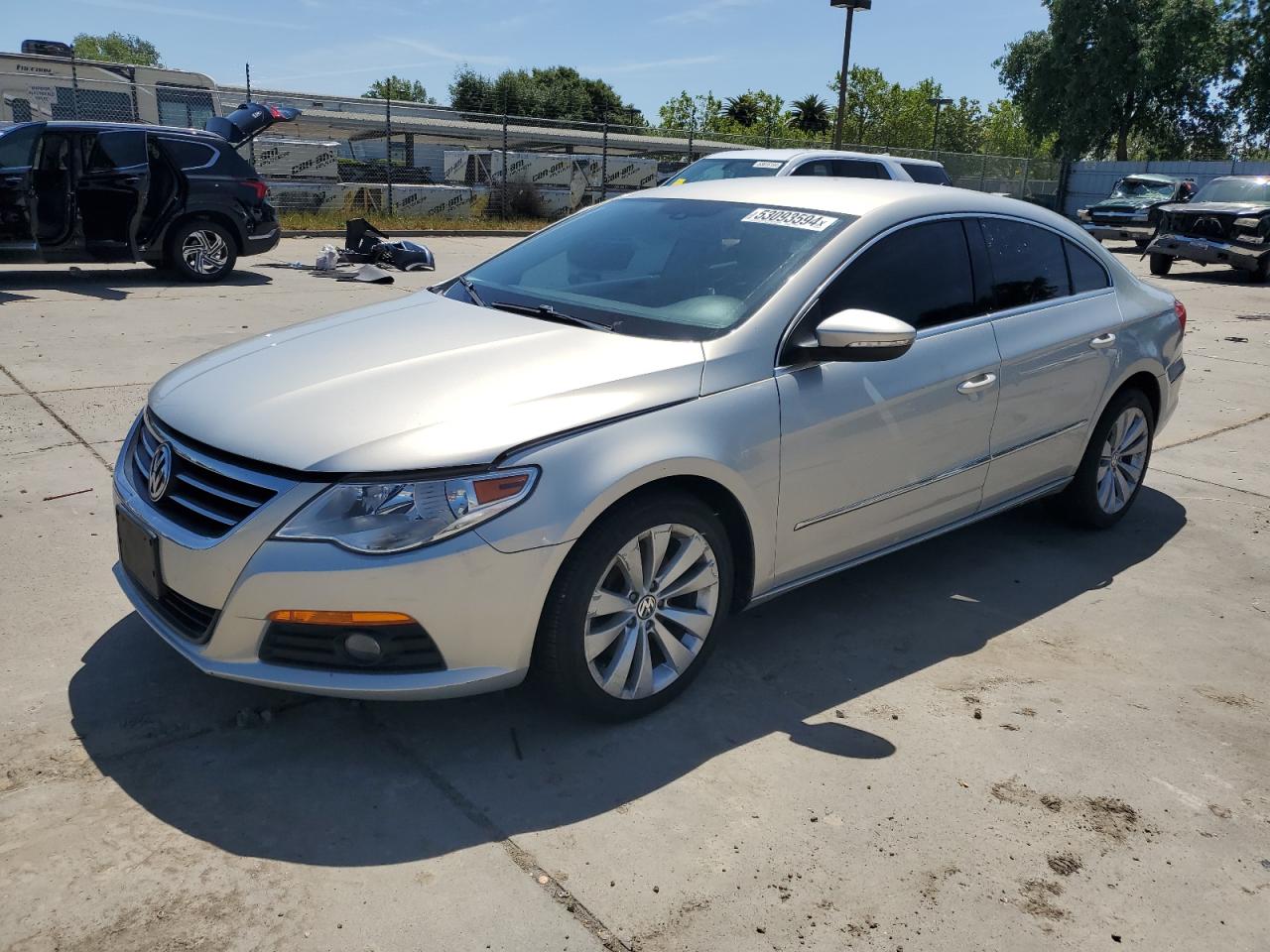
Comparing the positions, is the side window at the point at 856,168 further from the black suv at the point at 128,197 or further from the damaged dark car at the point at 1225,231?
the damaged dark car at the point at 1225,231

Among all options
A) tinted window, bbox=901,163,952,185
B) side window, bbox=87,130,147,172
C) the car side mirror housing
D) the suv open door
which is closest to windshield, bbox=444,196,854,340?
the car side mirror housing

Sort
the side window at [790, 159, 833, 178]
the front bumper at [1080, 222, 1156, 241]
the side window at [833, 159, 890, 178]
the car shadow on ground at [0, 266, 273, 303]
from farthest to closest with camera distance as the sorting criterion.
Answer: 1. the front bumper at [1080, 222, 1156, 241]
2. the side window at [833, 159, 890, 178]
3. the side window at [790, 159, 833, 178]
4. the car shadow on ground at [0, 266, 273, 303]

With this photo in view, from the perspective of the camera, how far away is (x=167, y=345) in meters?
8.52

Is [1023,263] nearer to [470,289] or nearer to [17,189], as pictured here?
[470,289]

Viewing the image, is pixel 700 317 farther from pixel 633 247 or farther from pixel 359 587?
pixel 359 587

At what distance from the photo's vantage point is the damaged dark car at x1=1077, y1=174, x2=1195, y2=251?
78.6ft

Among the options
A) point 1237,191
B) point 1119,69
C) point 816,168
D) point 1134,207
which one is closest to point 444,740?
point 816,168

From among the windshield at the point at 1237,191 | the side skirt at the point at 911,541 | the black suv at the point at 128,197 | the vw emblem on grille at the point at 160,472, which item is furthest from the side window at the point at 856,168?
the vw emblem on grille at the point at 160,472

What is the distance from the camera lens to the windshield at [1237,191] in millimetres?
18272

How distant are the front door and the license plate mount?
1913 millimetres

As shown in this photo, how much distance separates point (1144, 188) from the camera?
25.3m

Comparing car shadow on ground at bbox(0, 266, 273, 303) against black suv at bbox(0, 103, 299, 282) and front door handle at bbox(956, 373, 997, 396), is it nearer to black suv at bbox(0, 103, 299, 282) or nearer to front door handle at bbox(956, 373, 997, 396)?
black suv at bbox(0, 103, 299, 282)

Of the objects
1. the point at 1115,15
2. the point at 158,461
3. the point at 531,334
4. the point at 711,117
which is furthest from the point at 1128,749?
the point at 711,117

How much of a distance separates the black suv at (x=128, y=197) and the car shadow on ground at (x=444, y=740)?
29.6 ft
